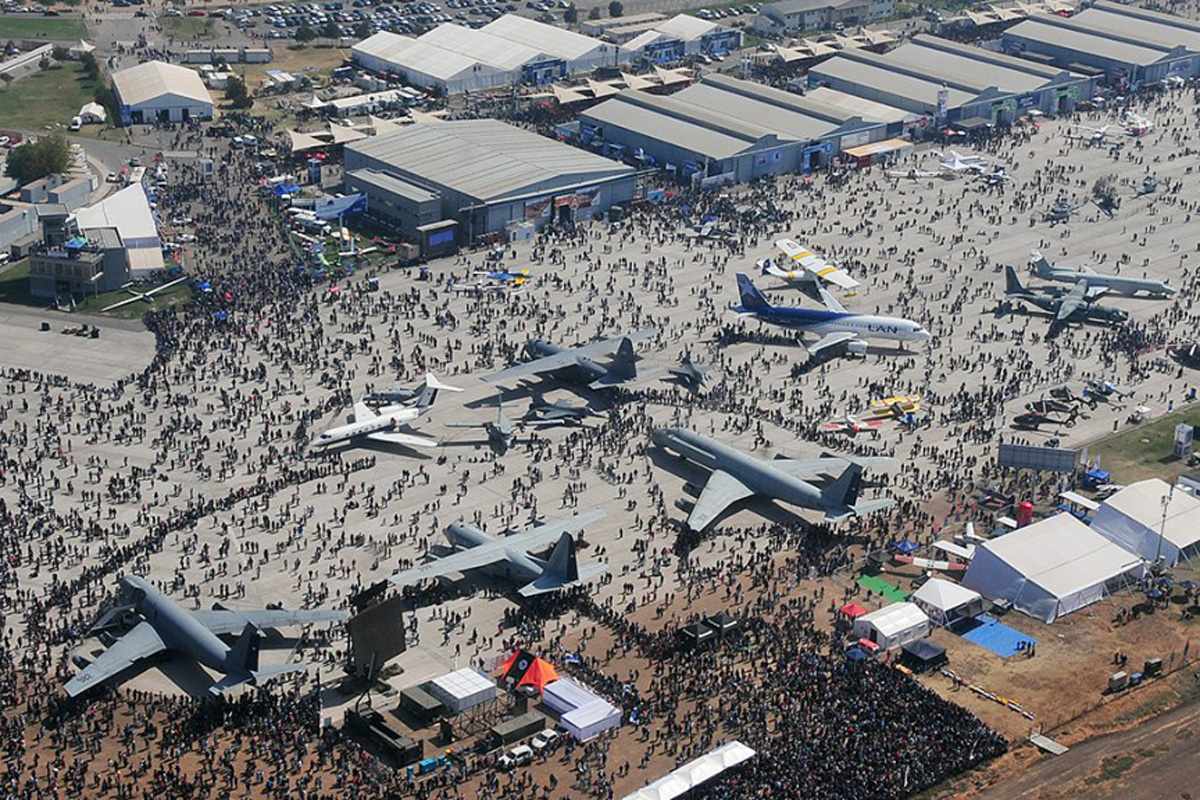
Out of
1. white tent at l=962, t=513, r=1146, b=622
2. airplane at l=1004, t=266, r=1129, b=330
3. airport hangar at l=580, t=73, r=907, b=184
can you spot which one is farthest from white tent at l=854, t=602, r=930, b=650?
airport hangar at l=580, t=73, r=907, b=184

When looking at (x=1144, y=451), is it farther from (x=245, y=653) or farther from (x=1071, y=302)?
(x=245, y=653)

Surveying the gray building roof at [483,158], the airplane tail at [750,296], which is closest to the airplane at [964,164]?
the gray building roof at [483,158]

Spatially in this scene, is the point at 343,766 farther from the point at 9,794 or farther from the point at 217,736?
the point at 9,794

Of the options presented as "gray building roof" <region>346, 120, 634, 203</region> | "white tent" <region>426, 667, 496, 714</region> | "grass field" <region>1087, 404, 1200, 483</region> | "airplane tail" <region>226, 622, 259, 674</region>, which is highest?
"airplane tail" <region>226, 622, 259, 674</region>

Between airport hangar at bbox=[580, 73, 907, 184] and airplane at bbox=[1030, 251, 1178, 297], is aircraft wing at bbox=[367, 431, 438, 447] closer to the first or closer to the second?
airplane at bbox=[1030, 251, 1178, 297]

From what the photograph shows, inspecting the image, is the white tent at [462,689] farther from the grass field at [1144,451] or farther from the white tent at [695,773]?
the grass field at [1144,451]

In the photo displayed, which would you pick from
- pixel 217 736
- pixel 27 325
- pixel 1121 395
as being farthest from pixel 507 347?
pixel 217 736
